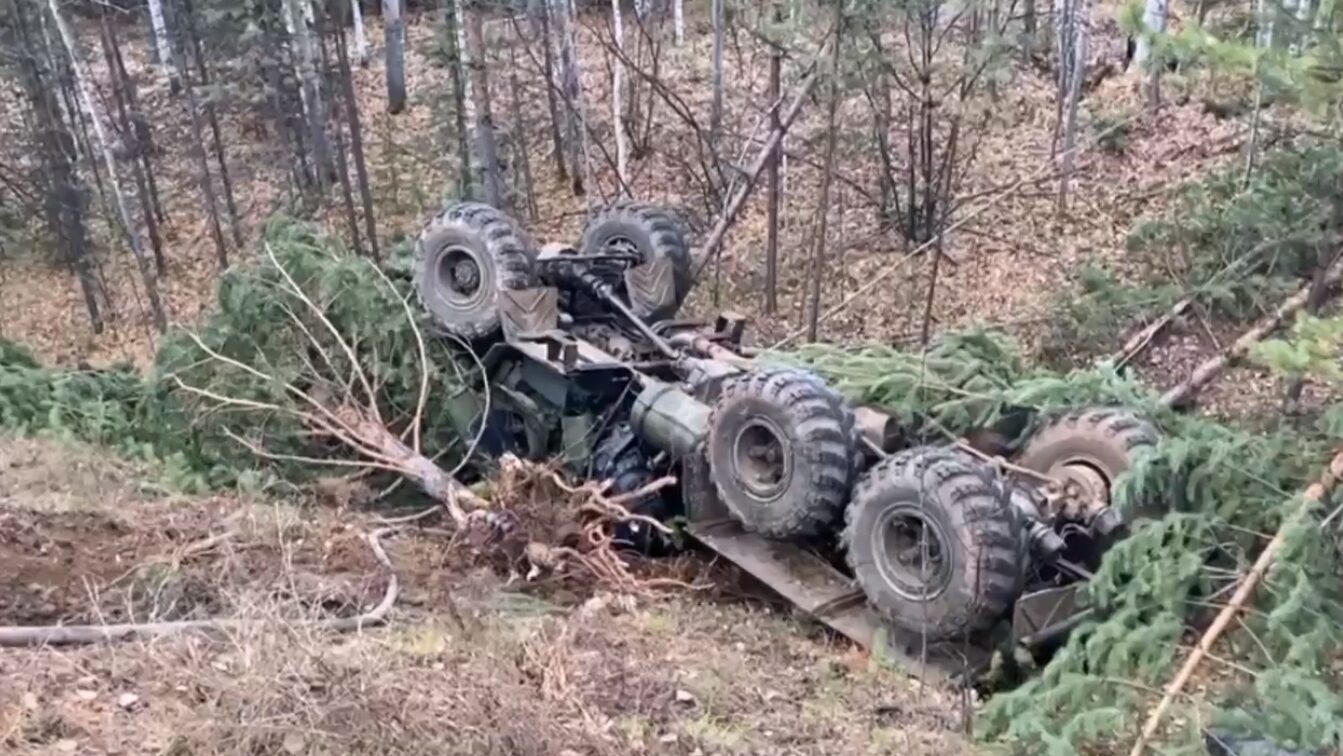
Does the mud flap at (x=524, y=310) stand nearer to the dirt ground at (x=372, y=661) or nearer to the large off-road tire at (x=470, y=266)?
the large off-road tire at (x=470, y=266)

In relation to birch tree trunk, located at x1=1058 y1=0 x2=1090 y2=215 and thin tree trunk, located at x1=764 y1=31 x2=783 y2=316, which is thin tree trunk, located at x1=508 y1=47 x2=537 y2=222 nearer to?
thin tree trunk, located at x1=764 y1=31 x2=783 y2=316

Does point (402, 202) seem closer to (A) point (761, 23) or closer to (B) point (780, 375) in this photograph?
(A) point (761, 23)

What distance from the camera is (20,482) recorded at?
24.8 feet

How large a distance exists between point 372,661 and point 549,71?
47.4ft

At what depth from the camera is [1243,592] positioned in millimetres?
4344

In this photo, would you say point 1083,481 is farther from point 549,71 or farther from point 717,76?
point 549,71

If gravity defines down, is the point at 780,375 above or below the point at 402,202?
above

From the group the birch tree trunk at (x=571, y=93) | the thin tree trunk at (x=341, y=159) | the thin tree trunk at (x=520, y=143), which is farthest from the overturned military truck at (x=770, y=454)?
the thin tree trunk at (x=520, y=143)

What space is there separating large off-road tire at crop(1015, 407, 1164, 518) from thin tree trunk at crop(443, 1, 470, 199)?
1162 centimetres

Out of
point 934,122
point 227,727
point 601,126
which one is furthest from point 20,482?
point 601,126

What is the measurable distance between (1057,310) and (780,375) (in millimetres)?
6574

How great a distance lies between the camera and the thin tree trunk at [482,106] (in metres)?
13.7

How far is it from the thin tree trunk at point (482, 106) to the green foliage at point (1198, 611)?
9319 millimetres

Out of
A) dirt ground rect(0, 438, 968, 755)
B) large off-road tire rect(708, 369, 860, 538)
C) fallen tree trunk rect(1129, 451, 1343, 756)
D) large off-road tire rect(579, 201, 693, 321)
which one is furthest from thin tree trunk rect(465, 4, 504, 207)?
fallen tree trunk rect(1129, 451, 1343, 756)
